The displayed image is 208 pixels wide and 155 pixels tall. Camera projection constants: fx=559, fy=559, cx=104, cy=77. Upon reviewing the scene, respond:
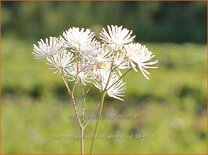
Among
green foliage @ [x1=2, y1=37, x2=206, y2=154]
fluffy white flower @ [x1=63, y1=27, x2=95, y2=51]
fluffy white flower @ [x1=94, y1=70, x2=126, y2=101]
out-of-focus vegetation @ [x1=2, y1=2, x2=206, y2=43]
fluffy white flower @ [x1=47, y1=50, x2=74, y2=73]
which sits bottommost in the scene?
green foliage @ [x1=2, y1=37, x2=206, y2=154]

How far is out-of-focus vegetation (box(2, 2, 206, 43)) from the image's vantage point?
15.0 meters

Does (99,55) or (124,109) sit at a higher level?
Result: (99,55)

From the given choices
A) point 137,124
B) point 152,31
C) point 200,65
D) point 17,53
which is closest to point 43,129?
point 137,124

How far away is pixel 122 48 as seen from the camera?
2.16ft

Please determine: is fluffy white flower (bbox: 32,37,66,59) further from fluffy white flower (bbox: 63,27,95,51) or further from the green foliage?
the green foliage

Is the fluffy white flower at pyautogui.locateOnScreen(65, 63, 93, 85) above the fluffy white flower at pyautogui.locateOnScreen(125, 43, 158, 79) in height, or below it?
below

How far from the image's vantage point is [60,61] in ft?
2.23

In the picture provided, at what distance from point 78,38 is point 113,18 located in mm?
15816

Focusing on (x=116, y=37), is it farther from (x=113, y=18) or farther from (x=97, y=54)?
(x=113, y=18)

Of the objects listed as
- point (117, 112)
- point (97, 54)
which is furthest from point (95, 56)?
point (117, 112)

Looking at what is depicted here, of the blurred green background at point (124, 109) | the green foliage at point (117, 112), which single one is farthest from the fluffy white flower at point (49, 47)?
the green foliage at point (117, 112)

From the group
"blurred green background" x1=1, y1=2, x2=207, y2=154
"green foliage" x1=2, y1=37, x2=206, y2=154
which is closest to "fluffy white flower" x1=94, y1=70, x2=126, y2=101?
"blurred green background" x1=1, y1=2, x2=207, y2=154

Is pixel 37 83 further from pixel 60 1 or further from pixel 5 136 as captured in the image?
pixel 60 1

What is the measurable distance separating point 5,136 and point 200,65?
15.8ft
